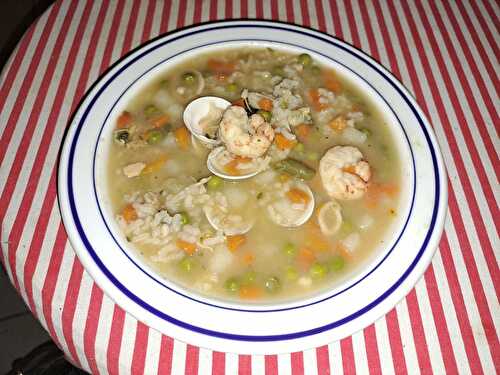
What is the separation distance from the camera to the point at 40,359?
299cm

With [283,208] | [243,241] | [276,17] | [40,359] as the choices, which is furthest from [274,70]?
[40,359]

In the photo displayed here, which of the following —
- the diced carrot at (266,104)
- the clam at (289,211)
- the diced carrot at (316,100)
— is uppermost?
the diced carrot at (316,100)

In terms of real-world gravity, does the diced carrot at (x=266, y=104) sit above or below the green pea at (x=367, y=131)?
above

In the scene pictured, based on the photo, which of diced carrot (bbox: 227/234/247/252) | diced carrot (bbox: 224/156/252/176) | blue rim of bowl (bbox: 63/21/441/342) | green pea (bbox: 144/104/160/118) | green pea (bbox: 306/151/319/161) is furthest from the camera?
green pea (bbox: 144/104/160/118)

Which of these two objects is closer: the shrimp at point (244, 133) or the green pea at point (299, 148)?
the shrimp at point (244, 133)

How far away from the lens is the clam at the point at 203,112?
9.09 feet

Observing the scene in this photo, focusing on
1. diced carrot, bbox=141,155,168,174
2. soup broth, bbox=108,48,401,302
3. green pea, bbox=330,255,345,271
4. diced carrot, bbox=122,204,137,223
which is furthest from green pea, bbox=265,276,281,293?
diced carrot, bbox=141,155,168,174

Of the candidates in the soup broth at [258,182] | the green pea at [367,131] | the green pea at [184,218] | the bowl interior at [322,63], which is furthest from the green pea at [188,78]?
the green pea at [367,131]

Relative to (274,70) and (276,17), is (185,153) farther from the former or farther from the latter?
(276,17)

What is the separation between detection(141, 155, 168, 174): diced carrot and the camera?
2.63 m

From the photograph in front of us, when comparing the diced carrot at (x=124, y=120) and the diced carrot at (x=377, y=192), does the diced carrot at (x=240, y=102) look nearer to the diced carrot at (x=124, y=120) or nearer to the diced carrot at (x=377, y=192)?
the diced carrot at (x=124, y=120)

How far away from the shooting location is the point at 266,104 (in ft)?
9.41

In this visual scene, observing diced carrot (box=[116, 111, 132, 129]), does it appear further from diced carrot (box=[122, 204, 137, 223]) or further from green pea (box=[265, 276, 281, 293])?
green pea (box=[265, 276, 281, 293])

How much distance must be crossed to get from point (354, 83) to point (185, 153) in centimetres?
111
